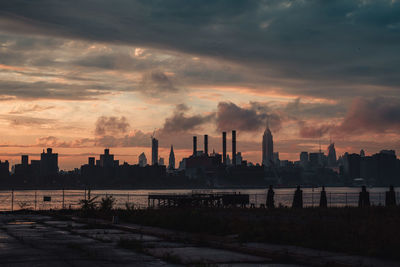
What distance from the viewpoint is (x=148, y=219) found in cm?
3059

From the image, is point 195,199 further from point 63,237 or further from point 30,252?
point 30,252

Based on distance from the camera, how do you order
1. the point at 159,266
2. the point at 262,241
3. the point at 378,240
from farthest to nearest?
the point at 262,241, the point at 378,240, the point at 159,266

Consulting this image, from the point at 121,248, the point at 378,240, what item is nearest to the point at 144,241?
the point at 121,248

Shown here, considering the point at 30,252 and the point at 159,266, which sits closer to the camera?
the point at 159,266

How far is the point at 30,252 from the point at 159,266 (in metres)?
5.16

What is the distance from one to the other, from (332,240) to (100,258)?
8.27 metres

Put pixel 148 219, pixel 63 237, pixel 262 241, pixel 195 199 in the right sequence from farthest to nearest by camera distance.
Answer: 1. pixel 195 199
2. pixel 148 219
3. pixel 63 237
4. pixel 262 241

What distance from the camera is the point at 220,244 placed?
1942cm

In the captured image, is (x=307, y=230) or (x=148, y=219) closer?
(x=307, y=230)

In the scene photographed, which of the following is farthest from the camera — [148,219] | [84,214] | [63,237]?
[84,214]

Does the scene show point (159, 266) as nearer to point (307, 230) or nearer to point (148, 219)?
point (307, 230)

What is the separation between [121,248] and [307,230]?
7574mm

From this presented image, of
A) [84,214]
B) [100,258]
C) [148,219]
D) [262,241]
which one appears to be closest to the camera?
[100,258]

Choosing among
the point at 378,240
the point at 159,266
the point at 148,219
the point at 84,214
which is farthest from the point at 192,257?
the point at 84,214
